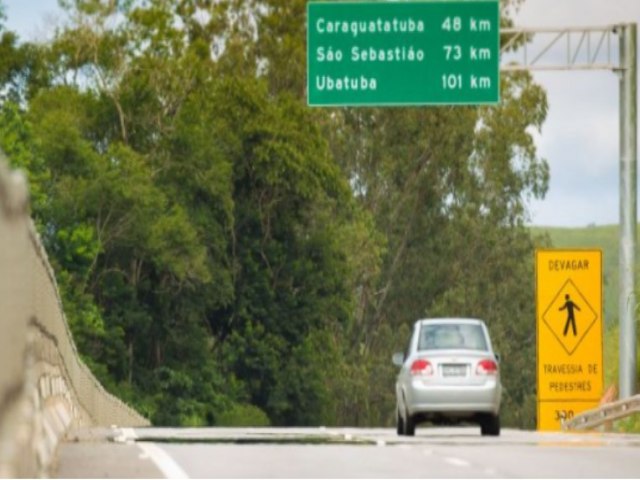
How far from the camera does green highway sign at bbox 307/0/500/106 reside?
147ft

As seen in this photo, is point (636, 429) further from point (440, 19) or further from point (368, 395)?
point (368, 395)

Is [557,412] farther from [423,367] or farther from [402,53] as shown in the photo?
[423,367]

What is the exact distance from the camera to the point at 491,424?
33469 mm

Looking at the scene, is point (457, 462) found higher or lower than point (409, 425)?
higher

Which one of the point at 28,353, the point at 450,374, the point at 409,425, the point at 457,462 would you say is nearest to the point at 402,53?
the point at 450,374

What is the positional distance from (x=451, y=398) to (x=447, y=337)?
92 centimetres

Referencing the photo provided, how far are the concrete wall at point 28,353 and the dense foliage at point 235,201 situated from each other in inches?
1882

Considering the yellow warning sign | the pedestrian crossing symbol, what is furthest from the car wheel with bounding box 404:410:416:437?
the pedestrian crossing symbol

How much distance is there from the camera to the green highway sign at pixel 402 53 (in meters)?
44.9

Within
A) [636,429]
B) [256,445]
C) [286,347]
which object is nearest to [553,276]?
[636,429]

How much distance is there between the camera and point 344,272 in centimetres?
8600

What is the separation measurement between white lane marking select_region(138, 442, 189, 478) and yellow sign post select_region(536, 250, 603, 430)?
1809cm

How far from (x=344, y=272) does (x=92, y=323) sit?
12.0 metres

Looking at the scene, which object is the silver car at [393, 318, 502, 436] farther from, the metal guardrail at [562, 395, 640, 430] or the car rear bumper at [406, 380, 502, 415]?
the metal guardrail at [562, 395, 640, 430]
